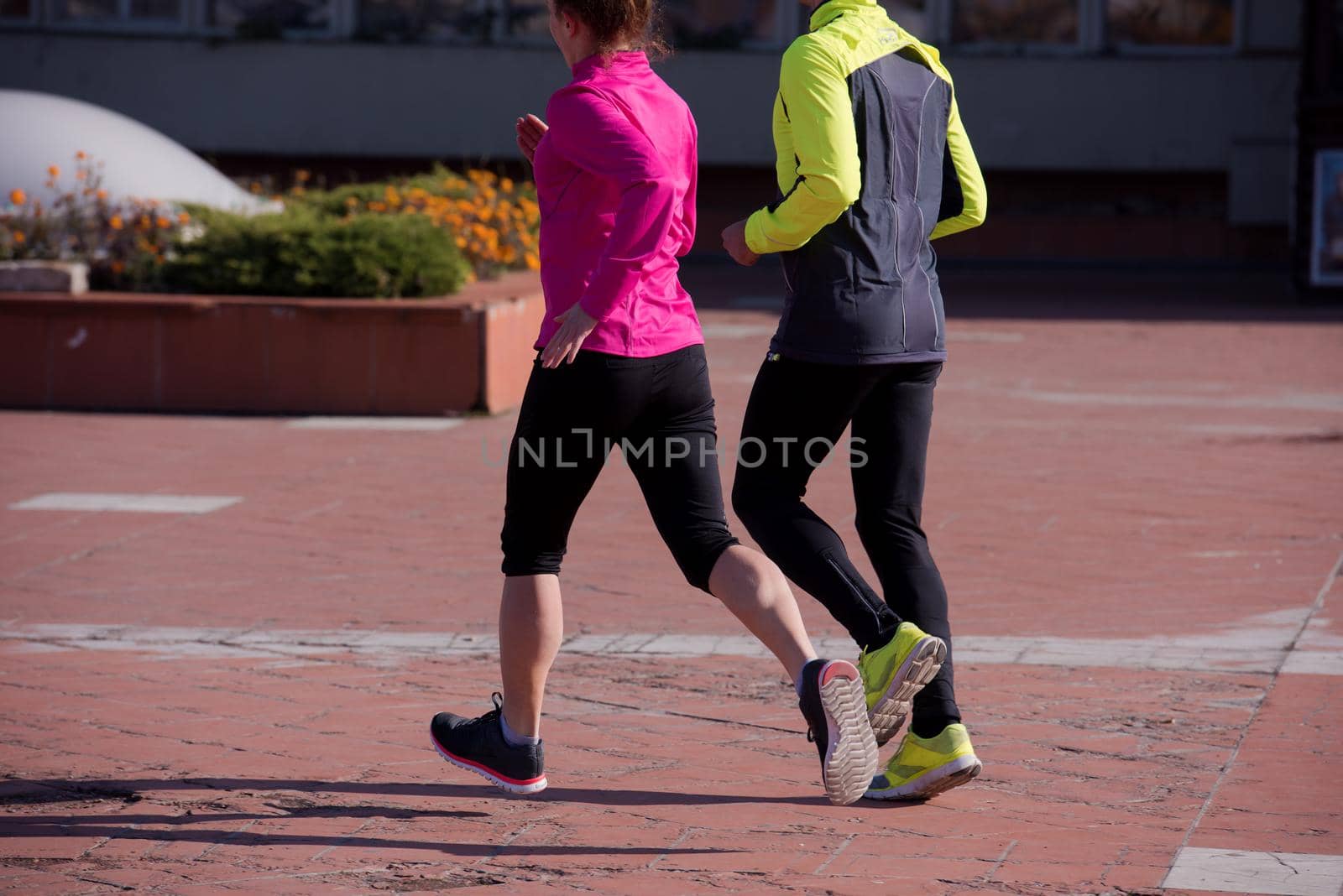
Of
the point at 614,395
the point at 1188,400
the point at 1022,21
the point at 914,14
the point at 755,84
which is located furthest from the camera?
the point at 914,14

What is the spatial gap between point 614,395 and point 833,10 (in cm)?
91

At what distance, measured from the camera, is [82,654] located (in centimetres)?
537

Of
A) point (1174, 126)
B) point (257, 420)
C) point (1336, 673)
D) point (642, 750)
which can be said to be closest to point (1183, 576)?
point (1336, 673)

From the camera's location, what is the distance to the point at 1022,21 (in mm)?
23188

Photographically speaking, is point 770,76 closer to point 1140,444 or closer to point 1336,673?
point 1140,444

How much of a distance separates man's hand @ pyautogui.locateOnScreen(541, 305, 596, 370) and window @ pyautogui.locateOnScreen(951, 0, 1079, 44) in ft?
67.0

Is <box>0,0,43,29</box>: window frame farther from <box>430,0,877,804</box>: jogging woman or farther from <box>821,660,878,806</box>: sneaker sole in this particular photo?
<box>821,660,878,806</box>: sneaker sole

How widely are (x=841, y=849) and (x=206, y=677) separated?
6.88 feet

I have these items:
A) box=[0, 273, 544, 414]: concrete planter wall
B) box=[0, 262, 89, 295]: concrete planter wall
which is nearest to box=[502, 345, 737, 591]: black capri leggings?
box=[0, 273, 544, 414]: concrete planter wall

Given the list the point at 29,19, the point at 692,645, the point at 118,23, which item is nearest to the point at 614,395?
the point at 692,645

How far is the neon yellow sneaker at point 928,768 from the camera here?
394 cm

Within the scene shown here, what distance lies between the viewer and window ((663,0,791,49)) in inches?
923

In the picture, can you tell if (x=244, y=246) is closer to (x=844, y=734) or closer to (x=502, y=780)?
(x=502, y=780)

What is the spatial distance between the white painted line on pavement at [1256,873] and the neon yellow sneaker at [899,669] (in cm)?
59
